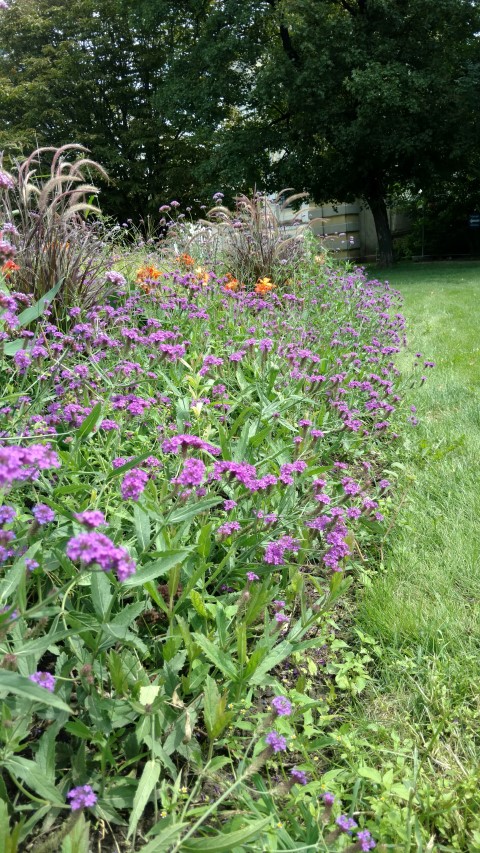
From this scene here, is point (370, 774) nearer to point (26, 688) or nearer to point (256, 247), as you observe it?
point (26, 688)

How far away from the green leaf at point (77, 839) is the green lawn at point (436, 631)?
58 cm

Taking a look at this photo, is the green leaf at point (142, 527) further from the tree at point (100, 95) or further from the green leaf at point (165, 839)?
the tree at point (100, 95)

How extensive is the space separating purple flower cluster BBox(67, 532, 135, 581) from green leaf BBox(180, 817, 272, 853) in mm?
496

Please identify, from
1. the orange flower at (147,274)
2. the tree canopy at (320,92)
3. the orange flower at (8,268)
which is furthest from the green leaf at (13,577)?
the tree canopy at (320,92)

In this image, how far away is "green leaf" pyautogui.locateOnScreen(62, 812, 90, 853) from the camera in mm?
927

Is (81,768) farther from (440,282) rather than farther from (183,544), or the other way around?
(440,282)

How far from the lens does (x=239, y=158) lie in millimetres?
15609

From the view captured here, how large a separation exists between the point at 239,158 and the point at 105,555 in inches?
648

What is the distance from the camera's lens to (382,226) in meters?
16.9

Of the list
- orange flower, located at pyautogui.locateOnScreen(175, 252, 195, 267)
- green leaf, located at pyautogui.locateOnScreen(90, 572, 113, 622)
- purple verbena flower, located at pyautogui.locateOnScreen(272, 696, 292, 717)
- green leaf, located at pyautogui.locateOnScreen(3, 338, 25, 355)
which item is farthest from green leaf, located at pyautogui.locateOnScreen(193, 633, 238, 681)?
orange flower, located at pyautogui.locateOnScreen(175, 252, 195, 267)

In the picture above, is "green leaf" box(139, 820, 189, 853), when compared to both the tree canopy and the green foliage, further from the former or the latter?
the tree canopy

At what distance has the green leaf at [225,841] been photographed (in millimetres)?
980

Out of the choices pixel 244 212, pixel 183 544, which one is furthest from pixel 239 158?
pixel 183 544

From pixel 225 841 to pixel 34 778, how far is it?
35 cm
